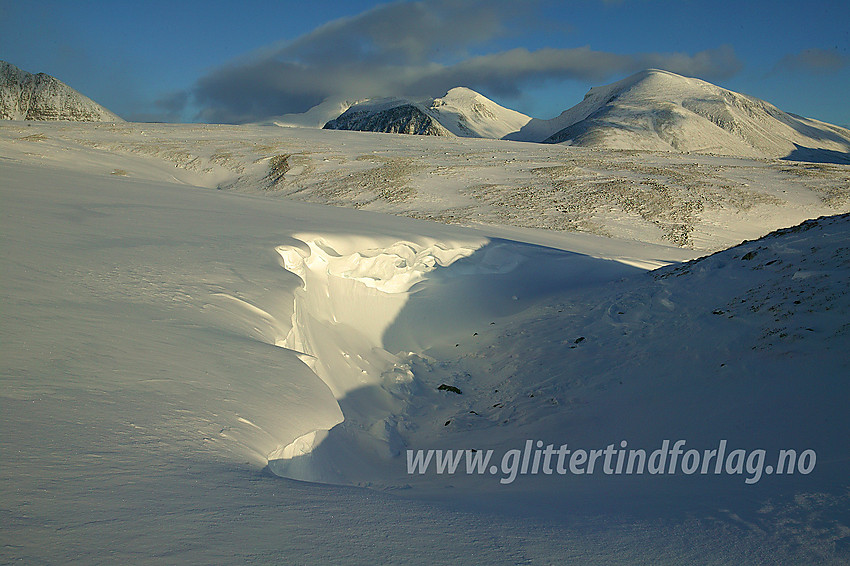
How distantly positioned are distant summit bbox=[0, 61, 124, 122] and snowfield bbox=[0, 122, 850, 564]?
163 m

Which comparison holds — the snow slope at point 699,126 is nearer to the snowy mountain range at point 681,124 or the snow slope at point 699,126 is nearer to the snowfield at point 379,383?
the snowy mountain range at point 681,124

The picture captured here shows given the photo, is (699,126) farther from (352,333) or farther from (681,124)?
(352,333)

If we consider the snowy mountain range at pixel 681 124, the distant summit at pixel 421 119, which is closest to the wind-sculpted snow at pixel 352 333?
the snowy mountain range at pixel 681 124

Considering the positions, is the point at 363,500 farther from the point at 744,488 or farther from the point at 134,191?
the point at 134,191

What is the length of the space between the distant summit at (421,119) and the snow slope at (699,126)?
157 feet

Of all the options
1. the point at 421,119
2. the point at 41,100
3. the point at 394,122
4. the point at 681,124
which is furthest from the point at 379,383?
the point at 41,100

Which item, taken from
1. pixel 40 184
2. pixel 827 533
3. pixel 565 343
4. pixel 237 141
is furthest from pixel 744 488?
pixel 237 141

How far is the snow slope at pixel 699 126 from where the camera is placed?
3792 inches

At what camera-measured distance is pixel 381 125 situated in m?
155

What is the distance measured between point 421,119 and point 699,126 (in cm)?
7216

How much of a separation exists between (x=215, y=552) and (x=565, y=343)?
20.6 feet

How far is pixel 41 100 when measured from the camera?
14638cm

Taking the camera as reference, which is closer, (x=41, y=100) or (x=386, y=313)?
(x=386, y=313)

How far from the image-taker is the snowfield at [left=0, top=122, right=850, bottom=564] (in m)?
2.29
